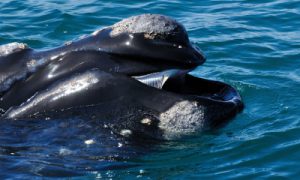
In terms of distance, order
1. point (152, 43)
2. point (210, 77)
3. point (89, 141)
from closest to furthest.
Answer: point (89, 141) < point (152, 43) < point (210, 77)

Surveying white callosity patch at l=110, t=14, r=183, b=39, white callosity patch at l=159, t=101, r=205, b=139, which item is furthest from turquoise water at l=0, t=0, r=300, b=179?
white callosity patch at l=110, t=14, r=183, b=39

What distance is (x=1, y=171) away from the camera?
5.96 m

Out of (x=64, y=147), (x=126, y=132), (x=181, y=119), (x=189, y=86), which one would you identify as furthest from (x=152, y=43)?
(x=64, y=147)

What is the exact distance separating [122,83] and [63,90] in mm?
581

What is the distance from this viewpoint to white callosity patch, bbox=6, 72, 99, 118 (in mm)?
6453

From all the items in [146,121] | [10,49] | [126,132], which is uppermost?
[10,49]

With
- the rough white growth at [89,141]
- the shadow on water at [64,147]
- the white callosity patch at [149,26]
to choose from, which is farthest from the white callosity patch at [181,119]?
the white callosity patch at [149,26]

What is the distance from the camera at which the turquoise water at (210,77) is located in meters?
6.36

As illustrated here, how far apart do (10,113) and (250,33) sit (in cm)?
815

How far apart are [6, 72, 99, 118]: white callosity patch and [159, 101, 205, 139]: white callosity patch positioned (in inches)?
30.0

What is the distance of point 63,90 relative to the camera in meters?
6.49

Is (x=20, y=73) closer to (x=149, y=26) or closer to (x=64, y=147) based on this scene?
(x=64, y=147)

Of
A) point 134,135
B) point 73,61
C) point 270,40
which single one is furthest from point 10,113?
point 270,40

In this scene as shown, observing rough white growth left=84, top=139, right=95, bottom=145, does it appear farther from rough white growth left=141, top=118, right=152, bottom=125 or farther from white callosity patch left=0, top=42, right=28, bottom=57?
white callosity patch left=0, top=42, right=28, bottom=57
